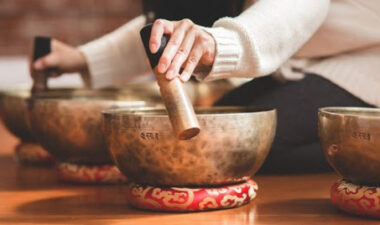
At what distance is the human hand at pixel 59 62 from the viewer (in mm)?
1677

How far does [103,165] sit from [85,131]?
3.7 inches

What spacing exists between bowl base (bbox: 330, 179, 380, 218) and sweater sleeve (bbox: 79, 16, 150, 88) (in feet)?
3.02

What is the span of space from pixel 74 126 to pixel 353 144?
23.1 inches

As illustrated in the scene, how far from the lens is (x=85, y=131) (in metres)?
1.36

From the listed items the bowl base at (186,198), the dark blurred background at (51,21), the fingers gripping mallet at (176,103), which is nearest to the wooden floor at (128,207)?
the bowl base at (186,198)

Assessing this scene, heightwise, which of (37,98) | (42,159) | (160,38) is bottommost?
(42,159)

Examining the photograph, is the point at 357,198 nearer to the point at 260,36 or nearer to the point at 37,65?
the point at 260,36

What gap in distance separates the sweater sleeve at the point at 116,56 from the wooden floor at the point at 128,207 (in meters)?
0.44

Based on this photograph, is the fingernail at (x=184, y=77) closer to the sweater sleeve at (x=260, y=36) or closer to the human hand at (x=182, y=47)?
the human hand at (x=182, y=47)

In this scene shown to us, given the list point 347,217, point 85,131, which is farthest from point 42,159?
point 347,217

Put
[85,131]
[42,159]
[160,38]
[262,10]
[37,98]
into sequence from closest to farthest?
1. [160,38]
2. [262,10]
3. [85,131]
4. [37,98]
5. [42,159]

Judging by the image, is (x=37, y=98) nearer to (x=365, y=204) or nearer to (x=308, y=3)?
(x=308, y=3)

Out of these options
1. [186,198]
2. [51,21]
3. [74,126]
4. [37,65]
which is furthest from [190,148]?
[51,21]

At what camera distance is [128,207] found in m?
1.14
